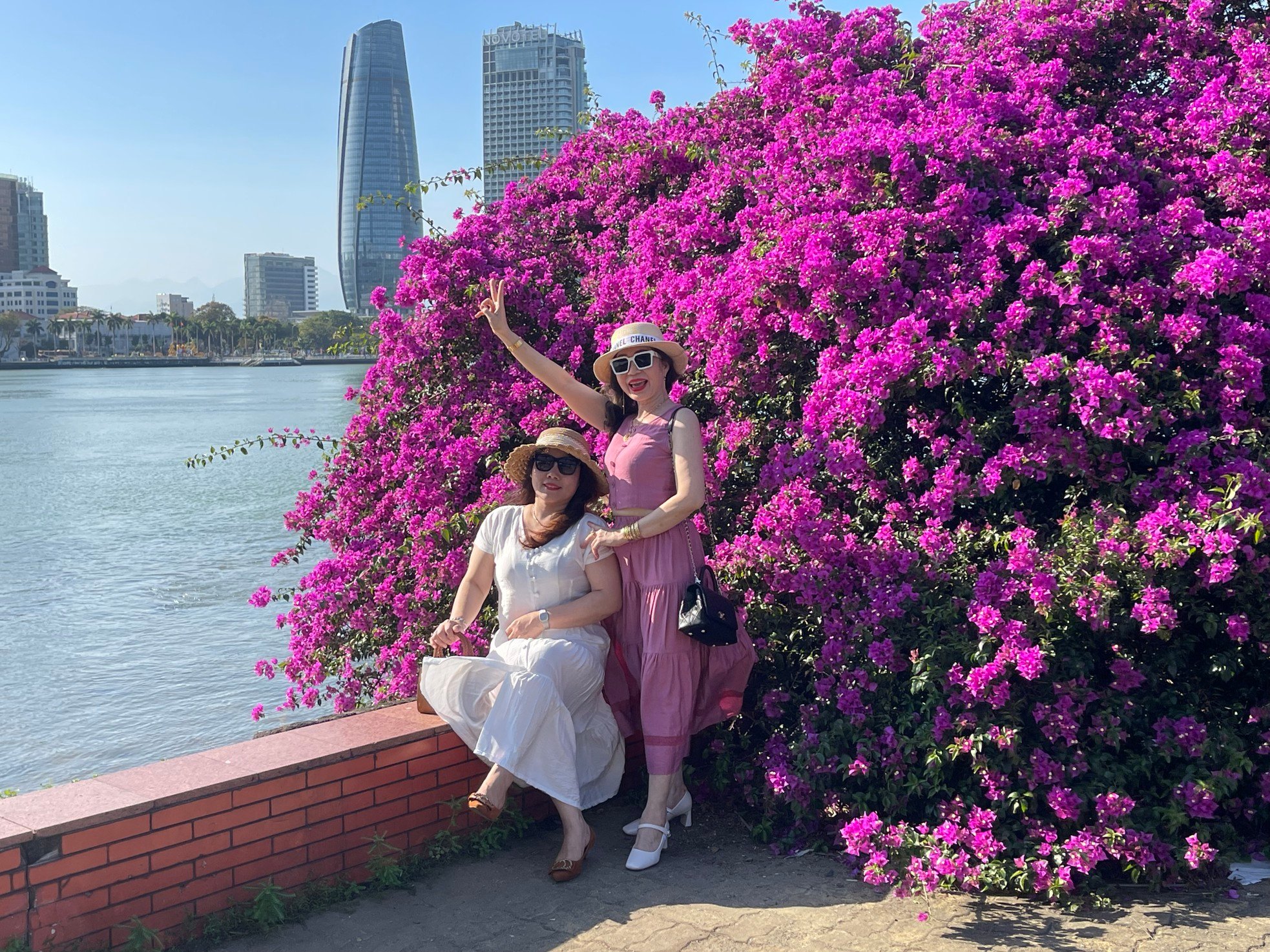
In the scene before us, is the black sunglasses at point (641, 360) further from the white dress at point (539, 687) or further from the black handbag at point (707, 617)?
the black handbag at point (707, 617)

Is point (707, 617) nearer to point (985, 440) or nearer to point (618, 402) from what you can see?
point (618, 402)

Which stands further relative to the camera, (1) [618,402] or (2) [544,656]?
(1) [618,402]

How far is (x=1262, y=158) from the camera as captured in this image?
4.55 metres

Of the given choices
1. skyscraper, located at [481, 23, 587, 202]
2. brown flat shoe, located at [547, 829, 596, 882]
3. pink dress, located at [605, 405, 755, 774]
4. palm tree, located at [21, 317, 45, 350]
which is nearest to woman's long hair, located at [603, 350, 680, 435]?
pink dress, located at [605, 405, 755, 774]

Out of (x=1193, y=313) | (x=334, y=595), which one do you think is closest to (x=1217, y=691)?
(x=1193, y=313)

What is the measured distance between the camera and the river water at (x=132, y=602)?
7.84 metres

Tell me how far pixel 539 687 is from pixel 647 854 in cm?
69

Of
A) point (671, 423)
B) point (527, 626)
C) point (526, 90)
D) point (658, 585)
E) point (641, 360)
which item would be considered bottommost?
point (527, 626)

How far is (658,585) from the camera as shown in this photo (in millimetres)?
4027

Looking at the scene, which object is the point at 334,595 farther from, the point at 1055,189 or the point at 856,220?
the point at 1055,189

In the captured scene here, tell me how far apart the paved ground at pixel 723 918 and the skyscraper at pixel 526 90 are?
18.5 ft

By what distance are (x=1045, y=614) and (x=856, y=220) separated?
1.75 m

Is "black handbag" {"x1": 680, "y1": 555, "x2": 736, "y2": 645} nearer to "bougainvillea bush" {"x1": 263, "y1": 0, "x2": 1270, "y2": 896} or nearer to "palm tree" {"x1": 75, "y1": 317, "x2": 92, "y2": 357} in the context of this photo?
"bougainvillea bush" {"x1": 263, "y1": 0, "x2": 1270, "y2": 896}

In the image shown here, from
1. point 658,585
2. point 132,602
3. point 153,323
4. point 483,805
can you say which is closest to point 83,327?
point 153,323
